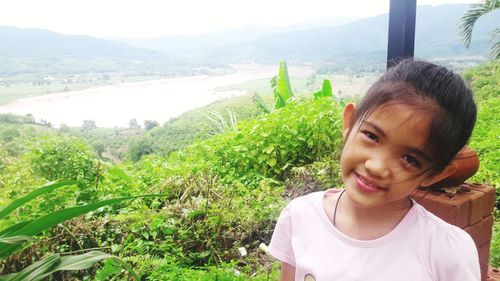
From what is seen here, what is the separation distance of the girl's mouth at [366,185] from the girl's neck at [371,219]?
0.09m

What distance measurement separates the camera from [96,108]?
3.52 meters

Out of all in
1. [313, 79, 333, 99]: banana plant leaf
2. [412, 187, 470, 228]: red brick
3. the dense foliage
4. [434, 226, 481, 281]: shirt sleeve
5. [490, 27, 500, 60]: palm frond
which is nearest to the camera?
[434, 226, 481, 281]: shirt sleeve

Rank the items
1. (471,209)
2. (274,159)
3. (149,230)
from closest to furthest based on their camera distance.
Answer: (471,209) < (149,230) < (274,159)

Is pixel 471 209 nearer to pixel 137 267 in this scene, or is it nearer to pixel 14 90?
pixel 137 267

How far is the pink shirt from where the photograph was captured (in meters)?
0.67

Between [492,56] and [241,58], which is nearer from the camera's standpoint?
[241,58]

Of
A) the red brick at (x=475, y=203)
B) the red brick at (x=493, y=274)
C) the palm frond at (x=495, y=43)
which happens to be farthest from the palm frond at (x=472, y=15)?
the red brick at (x=475, y=203)

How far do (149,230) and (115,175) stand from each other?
0.69 m

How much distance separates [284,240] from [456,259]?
309 mm

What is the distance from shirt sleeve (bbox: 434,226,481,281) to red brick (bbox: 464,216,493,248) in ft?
2.10


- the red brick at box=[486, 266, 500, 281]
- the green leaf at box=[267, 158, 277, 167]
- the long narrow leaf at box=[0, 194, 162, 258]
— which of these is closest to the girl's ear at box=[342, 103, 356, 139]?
the long narrow leaf at box=[0, 194, 162, 258]

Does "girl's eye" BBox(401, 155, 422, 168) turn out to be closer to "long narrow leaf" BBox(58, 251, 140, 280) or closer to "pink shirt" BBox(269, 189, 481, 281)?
"pink shirt" BBox(269, 189, 481, 281)

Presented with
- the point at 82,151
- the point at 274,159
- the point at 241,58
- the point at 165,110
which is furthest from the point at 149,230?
the point at 241,58

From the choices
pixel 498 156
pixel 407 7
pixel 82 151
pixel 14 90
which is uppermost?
pixel 407 7
